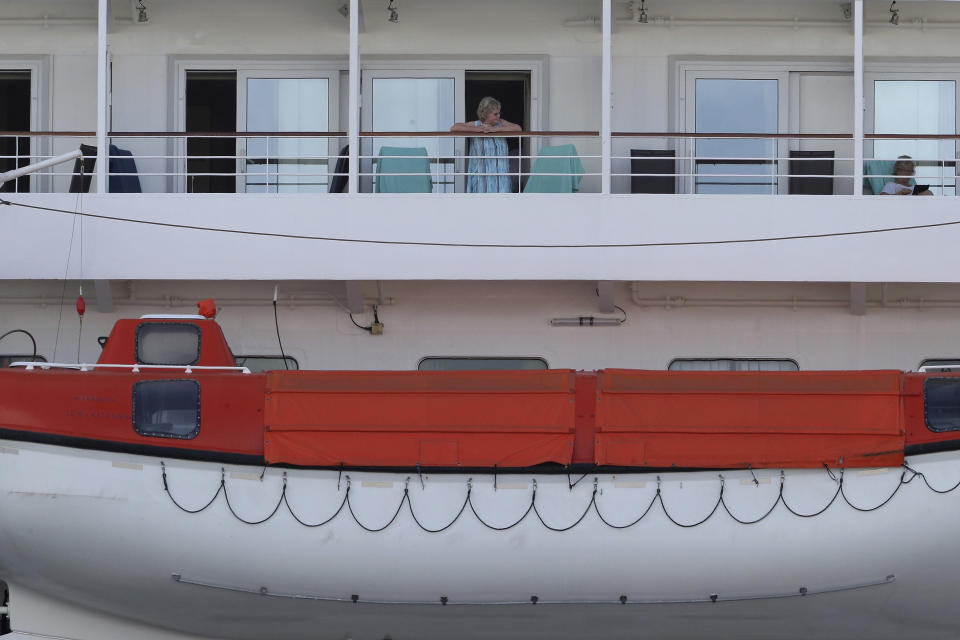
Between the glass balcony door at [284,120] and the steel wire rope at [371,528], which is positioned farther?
the glass balcony door at [284,120]

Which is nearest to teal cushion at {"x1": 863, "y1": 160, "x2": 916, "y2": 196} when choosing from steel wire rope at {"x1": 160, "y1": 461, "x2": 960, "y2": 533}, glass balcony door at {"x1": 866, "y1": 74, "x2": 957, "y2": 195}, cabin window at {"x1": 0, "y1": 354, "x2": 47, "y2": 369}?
glass balcony door at {"x1": 866, "y1": 74, "x2": 957, "y2": 195}

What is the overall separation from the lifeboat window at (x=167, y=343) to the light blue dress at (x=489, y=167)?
9.50ft

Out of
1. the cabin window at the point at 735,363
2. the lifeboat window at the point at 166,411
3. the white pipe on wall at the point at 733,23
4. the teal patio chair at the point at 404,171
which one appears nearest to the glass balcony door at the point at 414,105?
the teal patio chair at the point at 404,171

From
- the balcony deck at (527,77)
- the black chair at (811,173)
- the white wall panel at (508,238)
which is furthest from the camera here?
the balcony deck at (527,77)

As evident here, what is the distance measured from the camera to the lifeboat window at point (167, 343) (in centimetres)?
797

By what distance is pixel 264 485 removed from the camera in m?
7.18

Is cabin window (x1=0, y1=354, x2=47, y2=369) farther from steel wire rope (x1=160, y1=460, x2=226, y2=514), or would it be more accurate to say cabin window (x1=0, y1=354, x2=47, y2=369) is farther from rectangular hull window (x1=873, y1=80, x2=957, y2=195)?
rectangular hull window (x1=873, y1=80, x2=957, y2=195)

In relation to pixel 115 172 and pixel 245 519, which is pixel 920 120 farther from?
pixel 115 172

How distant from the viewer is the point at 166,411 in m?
7.29

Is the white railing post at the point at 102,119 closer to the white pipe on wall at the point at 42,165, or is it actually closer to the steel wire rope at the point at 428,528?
the white pipe on wall at the point at 42,165

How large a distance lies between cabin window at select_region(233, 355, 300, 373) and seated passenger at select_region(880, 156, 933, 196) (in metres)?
5.31

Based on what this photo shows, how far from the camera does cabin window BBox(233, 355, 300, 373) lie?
9.54 m

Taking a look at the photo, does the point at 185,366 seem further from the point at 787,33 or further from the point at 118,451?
the point at 787,33

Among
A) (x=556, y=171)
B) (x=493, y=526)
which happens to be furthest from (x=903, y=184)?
(x=493, y=526)
